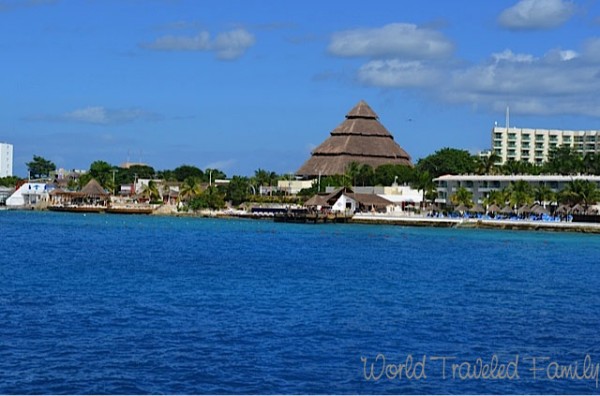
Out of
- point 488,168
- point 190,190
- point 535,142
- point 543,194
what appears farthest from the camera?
point 535,142

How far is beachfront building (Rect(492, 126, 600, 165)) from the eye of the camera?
176 metres

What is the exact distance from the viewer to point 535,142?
17812 centimetres

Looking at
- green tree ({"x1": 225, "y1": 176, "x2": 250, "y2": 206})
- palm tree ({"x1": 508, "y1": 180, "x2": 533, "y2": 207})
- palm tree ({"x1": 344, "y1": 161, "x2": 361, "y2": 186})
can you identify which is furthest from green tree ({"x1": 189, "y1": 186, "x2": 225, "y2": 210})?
palm tree ({"x1": 508, "y1": 180, "x2": 533, "y2": 207})

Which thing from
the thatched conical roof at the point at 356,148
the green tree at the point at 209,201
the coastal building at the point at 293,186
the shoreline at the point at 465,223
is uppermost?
the thatched conical roof at the point at 356,148

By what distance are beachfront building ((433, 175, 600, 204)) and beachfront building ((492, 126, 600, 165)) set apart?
58516 mm

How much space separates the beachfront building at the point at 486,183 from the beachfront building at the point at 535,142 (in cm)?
5852

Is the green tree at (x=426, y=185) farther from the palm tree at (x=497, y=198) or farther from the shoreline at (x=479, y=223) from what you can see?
the shoreline at (x=479, y=223)

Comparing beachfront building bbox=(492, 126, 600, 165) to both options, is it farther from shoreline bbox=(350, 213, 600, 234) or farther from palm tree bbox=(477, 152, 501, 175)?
shoreline bbox=(350, 213, 600, 234)

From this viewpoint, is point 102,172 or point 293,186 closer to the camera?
point 293,186

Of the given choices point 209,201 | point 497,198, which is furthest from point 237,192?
point 497,198

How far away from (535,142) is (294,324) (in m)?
158

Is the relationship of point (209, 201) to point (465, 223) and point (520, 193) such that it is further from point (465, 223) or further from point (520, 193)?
point (520, 193)

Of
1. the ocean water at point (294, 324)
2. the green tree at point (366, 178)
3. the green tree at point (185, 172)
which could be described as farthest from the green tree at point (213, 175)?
the ocean water at point (294, 324)

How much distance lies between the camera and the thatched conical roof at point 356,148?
14775cm
